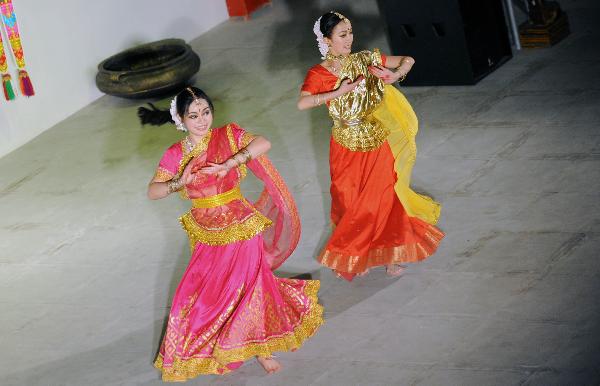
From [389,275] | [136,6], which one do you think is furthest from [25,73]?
[389,275]

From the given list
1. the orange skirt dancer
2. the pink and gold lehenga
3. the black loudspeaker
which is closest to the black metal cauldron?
the black loudspeaker

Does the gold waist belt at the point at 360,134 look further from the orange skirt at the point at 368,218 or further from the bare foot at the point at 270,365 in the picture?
the bare foot at the point at 270,365

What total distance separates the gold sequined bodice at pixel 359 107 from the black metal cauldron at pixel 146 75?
402cm

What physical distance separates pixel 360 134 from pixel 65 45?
4.68 meters

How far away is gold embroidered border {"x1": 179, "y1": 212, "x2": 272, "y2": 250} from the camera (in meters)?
4.90

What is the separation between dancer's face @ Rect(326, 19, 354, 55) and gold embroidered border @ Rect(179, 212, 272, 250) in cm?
96

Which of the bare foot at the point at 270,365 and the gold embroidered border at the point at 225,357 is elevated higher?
the gold embroidered border at the point at 225,357

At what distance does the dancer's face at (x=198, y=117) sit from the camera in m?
4.75

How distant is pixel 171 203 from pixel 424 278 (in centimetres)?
224

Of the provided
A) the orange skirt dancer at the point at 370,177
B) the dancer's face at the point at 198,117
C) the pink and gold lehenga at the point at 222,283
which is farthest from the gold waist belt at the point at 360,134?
the dancer's face at the point at 198,117

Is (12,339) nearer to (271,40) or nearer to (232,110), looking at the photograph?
(232,110)

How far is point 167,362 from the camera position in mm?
4992

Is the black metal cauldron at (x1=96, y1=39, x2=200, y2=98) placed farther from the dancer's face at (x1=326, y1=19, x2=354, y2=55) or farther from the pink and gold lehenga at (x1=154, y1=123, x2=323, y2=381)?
the pink and gold lehenga at (x1=154, y1=123, x2=323, y2=381)

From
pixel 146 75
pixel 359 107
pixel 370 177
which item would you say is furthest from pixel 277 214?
pixel 146 75
